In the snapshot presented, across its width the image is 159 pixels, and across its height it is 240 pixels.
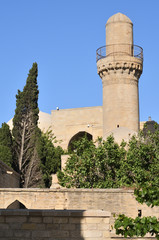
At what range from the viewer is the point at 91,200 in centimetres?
1650

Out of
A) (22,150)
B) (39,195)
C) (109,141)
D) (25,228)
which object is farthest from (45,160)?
(25,228)

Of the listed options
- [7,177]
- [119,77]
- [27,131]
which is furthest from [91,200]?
[27,131]

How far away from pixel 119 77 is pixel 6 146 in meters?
7.78

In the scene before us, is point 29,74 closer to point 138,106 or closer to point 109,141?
point 138,106

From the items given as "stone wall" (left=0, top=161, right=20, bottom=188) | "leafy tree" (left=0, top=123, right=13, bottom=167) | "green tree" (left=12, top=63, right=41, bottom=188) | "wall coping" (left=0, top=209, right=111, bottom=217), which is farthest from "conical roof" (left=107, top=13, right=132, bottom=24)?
"wall coping" (left=0, top=209, right=111, bottom=217)

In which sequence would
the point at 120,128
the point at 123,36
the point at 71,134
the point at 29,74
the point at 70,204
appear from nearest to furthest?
the point at 70,204, the point at 120,128, the point at 123,36, the point at 29,74, the point at 71,134

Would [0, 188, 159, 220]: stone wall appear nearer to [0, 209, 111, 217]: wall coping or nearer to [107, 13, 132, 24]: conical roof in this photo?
[0, 209, 111, 217]: wall coping

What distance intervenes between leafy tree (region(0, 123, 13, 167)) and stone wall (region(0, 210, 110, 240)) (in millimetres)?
21616

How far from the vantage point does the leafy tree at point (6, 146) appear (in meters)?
30.9

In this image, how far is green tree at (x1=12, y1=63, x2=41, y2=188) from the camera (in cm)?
3203

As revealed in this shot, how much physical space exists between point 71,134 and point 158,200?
32250 millimetres

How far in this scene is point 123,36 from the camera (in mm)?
29703

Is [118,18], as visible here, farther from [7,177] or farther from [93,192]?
[93,192]

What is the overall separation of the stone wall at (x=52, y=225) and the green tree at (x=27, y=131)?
22.2 meters
